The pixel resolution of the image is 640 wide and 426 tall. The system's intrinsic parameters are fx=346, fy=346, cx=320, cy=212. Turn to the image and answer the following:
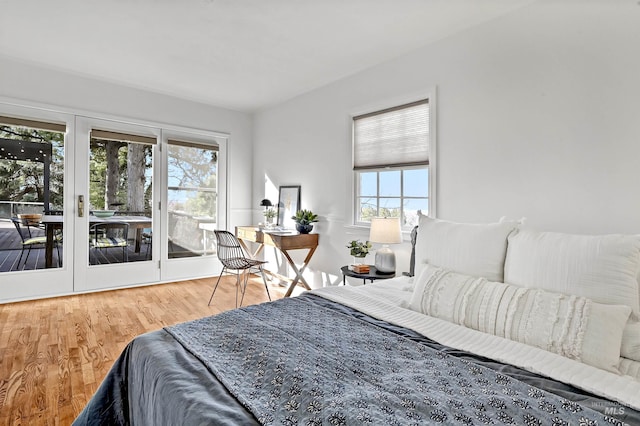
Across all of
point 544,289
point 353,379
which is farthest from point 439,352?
point 544,289

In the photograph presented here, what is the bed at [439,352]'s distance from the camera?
96 centimetres

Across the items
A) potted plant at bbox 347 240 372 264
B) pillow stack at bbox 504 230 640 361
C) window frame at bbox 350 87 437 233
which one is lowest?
potted plant at bbox 347 240 372 264

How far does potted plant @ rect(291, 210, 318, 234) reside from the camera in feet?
13.3

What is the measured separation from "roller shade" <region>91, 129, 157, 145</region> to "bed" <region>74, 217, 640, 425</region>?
3515 millimetres

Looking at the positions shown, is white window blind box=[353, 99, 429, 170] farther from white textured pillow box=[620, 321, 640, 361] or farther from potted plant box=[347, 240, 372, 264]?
white textured pillow box=[620, 321, 640, 361]

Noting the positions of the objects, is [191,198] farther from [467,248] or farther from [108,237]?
[467,248]

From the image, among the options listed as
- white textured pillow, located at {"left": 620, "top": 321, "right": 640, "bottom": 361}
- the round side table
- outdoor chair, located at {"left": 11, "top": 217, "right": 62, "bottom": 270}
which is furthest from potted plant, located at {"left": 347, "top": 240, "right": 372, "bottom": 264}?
outdoor chair, located at {"left": 11, "top": 217, "right": 62, "bottom": 270}

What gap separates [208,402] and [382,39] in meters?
2.98

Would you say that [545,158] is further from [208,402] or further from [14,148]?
[14,148]

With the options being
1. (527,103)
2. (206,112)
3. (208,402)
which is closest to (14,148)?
(206,112)

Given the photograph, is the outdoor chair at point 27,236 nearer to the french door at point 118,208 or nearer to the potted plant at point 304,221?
the french door at point 118,208

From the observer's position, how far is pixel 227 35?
2.96 meters

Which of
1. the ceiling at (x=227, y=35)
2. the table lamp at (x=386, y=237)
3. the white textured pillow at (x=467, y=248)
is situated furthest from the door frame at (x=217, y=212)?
the white textured pillow at (x=467, y=248)

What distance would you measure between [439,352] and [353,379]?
16.0 inches
